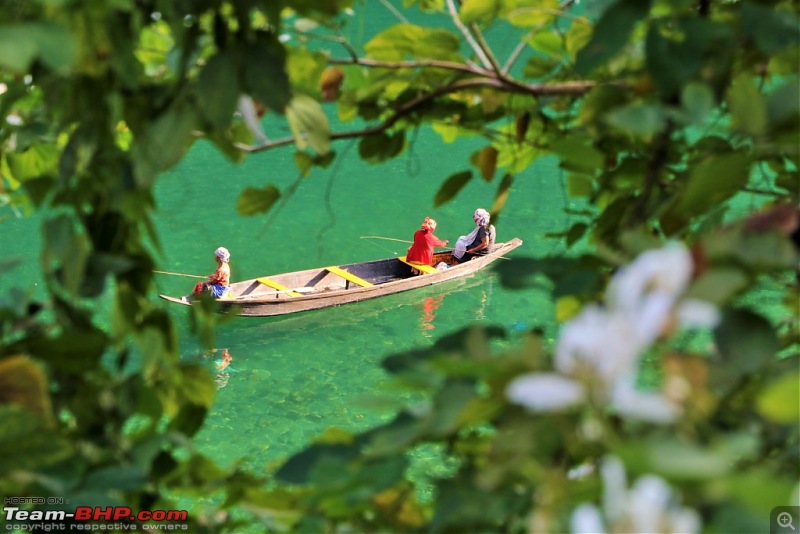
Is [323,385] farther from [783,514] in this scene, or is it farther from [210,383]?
[783,514]

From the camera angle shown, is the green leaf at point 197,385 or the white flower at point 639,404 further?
the green leaf at point 197,385

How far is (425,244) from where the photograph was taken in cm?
831

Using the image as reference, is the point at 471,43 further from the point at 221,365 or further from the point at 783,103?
the point at 221,365

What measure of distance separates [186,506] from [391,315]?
3.81 m

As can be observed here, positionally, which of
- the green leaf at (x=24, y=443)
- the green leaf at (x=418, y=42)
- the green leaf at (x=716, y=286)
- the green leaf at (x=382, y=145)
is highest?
the green leaf at (x=716, y=286)

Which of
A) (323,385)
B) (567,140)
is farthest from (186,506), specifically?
(567,140)

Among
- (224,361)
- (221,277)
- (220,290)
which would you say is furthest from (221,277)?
(224,361)

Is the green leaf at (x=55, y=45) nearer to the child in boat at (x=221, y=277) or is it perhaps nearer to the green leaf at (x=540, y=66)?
the green leaf at (x=540, y=66)

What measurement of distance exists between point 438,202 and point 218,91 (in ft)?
1.39

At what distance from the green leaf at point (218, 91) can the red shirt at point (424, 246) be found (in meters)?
7.55

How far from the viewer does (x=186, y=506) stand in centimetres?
465

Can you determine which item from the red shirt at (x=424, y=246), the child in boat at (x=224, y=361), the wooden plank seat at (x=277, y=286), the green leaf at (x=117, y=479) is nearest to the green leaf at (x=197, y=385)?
the green leaf at (x=117, y=479)

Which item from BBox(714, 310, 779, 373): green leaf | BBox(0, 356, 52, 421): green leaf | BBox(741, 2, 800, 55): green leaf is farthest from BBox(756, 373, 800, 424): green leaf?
BBox(0, 356, 52, 421): green leaf

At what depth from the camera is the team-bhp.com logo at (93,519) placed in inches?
28.1
